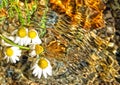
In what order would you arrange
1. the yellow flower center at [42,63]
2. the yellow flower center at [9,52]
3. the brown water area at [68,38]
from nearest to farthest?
the yellow flower center at [42,63]
the yellow flower center at [9,52]
the brown water area at [68,38]

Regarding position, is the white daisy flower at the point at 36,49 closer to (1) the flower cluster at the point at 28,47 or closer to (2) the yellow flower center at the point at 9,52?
(1) the flower cluster at the point at 28,47

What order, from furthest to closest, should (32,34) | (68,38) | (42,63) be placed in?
(68,38) → (32,34) → (42,63)

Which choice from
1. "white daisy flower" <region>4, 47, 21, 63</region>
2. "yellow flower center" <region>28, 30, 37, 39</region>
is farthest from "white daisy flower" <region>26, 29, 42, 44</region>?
"white daisy flower" <region>4, 47, 21, 63</region>

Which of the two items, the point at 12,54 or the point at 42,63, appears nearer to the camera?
the point at 42,63

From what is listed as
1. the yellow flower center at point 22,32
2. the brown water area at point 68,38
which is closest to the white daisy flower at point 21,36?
the yellow flower center at point 22,32

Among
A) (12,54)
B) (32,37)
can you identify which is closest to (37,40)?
(32,37)

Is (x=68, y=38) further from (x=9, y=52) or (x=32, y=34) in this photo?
(x=9, y=52)

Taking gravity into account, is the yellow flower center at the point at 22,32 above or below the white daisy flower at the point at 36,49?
above

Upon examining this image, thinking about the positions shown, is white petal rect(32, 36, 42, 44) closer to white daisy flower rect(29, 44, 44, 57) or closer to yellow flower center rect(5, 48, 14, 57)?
white daisy flower rect(29, 44, 44, 57)
